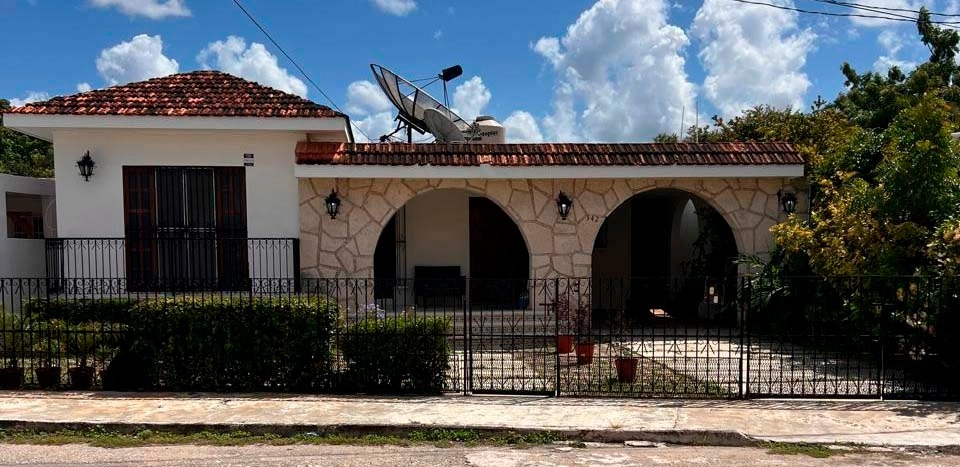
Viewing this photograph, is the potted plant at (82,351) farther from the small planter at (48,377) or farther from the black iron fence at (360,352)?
the small planter at (48,377)

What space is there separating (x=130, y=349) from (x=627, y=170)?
7.82m

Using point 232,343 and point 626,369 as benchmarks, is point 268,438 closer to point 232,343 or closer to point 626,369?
point 232,343

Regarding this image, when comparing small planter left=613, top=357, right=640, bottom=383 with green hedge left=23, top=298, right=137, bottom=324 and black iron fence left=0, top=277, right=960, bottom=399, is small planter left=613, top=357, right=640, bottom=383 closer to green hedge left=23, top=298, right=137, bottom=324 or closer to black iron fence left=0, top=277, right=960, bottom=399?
black iron fence left=0, top=277, right=960, bottom=399

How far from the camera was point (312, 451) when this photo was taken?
17.6 ft

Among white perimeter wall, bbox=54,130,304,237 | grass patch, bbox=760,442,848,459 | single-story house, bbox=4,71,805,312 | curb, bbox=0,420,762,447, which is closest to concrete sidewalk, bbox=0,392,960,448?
curb, bbox=0,420,762,447

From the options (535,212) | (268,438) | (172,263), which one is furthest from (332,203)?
(268,438)

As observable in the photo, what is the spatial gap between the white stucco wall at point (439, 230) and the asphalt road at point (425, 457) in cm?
788

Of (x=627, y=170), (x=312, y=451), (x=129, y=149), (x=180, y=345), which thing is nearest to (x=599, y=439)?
(x=312, y=451)

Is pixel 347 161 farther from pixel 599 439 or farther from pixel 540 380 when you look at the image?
pixel 599 439

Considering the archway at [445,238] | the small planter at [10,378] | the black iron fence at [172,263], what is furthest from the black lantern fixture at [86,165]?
the archway at [445,238]

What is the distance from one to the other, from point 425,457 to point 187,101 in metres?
7.95

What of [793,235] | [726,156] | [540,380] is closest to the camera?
[540,380]

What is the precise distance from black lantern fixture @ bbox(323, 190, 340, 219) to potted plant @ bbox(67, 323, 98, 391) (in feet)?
13.1

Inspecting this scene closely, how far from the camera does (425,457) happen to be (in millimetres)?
5246
